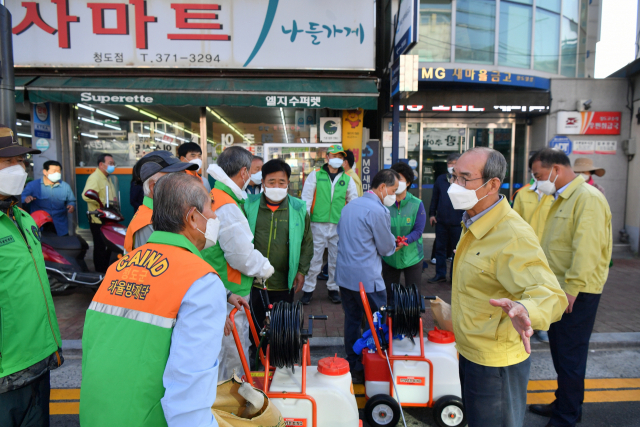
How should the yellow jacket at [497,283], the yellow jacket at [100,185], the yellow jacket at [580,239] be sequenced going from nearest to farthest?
the yellow jacket at [497,283]
the yellow jacket at [580,239]
the yellow jacket at [100,185]

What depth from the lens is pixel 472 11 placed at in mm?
9180

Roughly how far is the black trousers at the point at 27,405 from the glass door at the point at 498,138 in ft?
32.4

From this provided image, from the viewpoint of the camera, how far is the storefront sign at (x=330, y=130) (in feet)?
29.0

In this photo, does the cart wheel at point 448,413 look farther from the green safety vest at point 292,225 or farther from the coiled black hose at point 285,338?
the green safety vest at point 292,225

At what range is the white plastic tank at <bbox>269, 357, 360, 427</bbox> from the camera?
2520 mm

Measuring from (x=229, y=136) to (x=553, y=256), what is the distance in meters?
7.77

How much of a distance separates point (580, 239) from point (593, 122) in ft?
26.7

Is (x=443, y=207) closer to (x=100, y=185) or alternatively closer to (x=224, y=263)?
Answer: (x=224, y=263)

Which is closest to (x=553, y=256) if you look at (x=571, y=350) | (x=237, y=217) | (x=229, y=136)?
(x=571, y=350)

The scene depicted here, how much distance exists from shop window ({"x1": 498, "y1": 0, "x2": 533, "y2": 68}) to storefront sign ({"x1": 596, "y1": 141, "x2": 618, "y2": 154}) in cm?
250

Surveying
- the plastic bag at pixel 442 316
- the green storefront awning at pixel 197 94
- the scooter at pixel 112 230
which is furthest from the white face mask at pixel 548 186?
the scooter at pixel 112 230

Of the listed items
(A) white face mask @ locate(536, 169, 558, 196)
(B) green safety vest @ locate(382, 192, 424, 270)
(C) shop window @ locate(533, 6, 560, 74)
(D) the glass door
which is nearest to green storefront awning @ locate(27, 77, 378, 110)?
(D) the glass door

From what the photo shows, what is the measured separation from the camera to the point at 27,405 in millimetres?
2117

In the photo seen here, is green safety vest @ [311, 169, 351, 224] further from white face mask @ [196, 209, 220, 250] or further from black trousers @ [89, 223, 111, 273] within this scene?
white face mask @ [196, 209, 220, 250]
